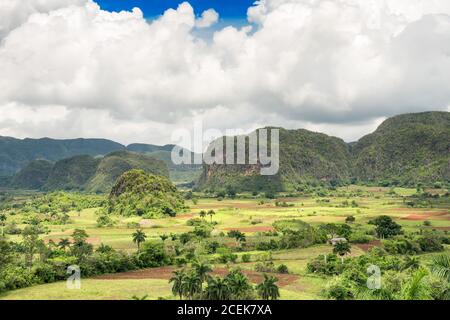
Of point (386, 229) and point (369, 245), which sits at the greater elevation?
Result: point (386, 229)

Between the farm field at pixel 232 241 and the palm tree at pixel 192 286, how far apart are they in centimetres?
211

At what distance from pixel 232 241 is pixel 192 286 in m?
32.4

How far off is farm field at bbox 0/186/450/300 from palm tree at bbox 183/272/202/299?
83.2 inches

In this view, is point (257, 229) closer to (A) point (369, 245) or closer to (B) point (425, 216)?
(A) point (369, 245)

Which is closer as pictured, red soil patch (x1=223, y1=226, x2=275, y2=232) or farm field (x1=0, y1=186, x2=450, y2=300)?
farm field (x1=0, y1=186, x2=450, y2=300)

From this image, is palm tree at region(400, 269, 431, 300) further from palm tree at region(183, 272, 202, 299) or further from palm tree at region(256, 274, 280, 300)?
palm tree at region(183, 272, 202, 299)

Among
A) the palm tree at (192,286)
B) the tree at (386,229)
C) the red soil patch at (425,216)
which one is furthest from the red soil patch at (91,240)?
the red soil patch at (425,216)

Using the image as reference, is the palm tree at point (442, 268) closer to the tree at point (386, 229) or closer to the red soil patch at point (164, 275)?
the red soil patch at point (164, 275)

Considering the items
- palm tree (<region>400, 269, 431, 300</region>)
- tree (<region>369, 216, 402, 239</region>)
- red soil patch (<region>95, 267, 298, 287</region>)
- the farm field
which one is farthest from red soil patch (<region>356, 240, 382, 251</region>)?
palm tree (<region>400, 269, 431, 300</region>)

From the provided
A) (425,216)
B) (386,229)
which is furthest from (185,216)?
(425,216)

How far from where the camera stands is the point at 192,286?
3581cm

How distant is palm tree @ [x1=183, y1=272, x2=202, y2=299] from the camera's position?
35.6m
